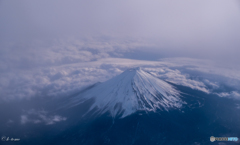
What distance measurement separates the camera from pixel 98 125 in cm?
5259

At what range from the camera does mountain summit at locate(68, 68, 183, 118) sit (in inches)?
2272

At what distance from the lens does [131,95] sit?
59719mm

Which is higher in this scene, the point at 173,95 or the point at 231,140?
the point at 173,95

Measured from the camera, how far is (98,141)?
4691 cm

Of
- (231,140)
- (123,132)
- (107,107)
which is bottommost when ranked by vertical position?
(231,140)

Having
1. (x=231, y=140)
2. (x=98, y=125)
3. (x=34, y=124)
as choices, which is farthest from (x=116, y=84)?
(x=231, y=140)

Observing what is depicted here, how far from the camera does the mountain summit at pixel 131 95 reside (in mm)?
57719

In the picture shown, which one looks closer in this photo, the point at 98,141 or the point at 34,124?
the point at 98,141

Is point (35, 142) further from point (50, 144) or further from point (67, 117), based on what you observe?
point (67, 117)

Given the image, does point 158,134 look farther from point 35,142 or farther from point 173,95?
point 35,142

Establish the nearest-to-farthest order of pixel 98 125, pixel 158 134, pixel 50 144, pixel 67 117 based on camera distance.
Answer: pixel 50 144 < pixel 158 134 < pixel 98 125 < pixel 67 117

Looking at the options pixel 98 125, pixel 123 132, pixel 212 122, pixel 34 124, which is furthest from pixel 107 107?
pixel 212 122

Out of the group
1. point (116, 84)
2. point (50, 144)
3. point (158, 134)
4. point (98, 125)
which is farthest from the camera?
point (116, 84)

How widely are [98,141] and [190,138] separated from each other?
22.2 metres
